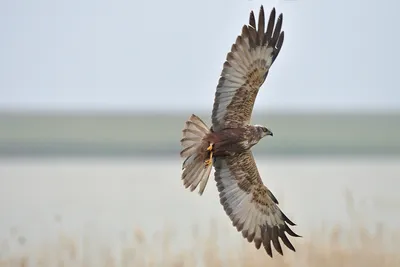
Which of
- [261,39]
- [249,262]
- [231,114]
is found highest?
[261,39]

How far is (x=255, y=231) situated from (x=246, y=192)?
17 centimetres

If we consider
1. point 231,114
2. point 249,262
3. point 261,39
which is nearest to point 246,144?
point 231,114

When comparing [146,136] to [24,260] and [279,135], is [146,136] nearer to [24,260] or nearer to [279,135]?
[279,135]

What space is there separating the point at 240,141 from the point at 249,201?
1.17 ft

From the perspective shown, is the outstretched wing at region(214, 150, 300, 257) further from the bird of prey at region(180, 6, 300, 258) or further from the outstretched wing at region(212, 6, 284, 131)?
the outstretched wing at region(212, 6, 284, 131)

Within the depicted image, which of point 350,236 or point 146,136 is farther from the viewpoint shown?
point 146,136

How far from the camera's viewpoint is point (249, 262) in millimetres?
5051

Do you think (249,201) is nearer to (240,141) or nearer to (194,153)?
(240,141)

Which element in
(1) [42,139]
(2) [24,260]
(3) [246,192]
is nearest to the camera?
(3) [246,192]

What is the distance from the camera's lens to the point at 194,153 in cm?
371

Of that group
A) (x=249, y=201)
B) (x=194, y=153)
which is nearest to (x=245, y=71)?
(x=194, y=153)

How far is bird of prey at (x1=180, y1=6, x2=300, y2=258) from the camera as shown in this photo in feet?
12.2

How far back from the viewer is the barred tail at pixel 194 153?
369 cm

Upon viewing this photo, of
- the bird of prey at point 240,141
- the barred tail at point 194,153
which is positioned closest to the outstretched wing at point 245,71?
the bird of prey at point 240,141
